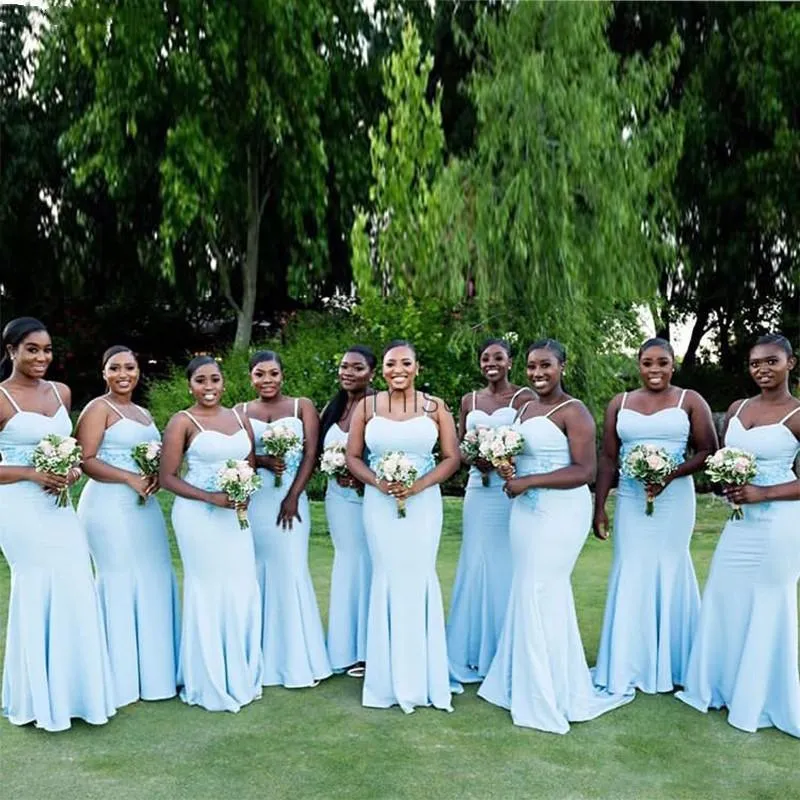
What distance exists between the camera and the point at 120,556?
602 centimetres

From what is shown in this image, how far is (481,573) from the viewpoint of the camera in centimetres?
673

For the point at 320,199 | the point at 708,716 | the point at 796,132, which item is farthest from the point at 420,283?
the point at 708,716

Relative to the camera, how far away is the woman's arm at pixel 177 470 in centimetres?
582

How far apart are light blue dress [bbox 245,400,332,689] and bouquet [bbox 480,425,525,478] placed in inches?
56.9

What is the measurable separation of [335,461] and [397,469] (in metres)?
0.81

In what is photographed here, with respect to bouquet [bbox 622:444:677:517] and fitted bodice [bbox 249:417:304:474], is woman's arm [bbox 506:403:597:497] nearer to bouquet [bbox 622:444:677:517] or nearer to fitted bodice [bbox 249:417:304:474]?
bouquet [bbox 622:444:677:517]

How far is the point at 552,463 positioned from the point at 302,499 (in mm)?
1987

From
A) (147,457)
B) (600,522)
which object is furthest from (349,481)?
(600,522)

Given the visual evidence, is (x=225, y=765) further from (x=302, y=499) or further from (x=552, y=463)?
(x=552, y=463)

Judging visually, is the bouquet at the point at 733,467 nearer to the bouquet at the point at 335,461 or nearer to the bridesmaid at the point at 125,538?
the bouquet at the point at 335,461

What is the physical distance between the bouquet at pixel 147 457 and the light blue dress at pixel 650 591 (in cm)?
314

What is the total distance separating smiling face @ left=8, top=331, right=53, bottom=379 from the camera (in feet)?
18.1

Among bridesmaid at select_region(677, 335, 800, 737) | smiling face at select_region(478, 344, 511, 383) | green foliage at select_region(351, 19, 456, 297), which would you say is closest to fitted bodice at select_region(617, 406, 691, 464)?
bridesmaid at select_region(677, 335, 800, 737)

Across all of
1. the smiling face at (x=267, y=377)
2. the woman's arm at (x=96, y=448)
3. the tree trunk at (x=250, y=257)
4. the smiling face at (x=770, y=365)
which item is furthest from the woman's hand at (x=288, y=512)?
the tree trunk at (x=250, y=257)
